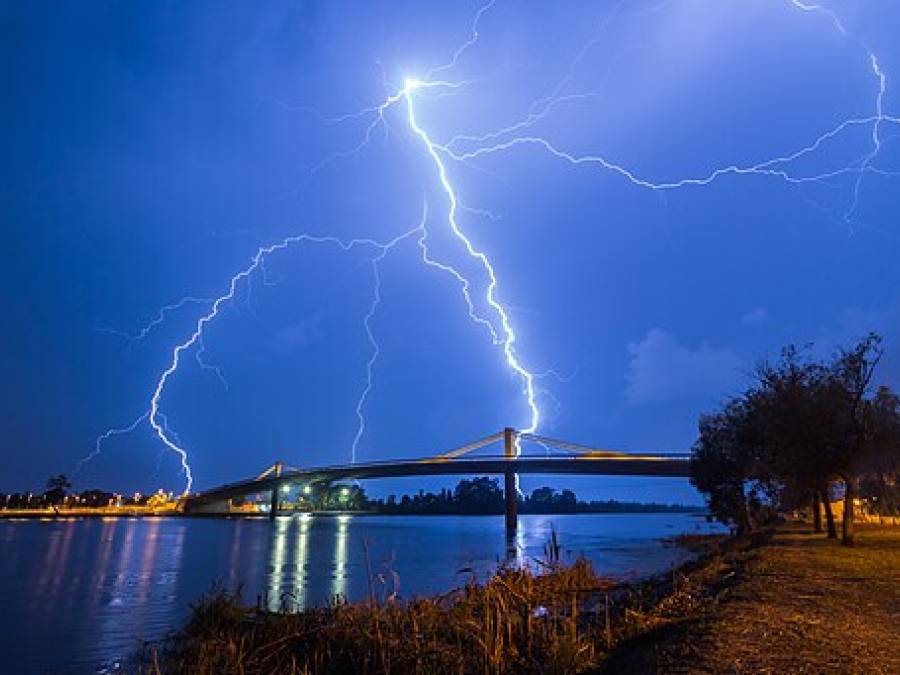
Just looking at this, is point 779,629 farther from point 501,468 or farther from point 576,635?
point 501,468

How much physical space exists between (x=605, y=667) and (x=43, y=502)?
182028mm

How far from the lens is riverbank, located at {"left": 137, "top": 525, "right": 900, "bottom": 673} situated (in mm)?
7016

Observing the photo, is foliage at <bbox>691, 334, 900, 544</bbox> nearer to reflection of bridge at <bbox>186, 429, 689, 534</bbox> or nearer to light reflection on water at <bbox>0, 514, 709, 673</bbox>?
light reflection on water at <bbox>0, 514, 709, 673</bbox>

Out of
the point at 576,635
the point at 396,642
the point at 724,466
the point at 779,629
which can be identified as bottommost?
the point at 396,642

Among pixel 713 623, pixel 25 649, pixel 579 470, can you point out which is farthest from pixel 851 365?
pixel 579 470

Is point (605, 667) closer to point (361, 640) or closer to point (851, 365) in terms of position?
point (361, 640)

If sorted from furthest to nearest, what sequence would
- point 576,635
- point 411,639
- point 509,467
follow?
point 509,467
point 411,639
point 576,635

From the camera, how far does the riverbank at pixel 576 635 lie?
7016mm

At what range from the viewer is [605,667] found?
26.1 feet

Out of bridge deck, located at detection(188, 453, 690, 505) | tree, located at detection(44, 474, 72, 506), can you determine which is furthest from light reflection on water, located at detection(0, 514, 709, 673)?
tree, located at detection(44, 474, 72, 506)

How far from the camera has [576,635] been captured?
8.40 metres

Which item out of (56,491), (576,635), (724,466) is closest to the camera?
(576,635)

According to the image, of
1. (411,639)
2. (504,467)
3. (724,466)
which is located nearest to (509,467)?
(504,467)

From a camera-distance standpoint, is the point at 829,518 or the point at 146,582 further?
the point at 829,518
